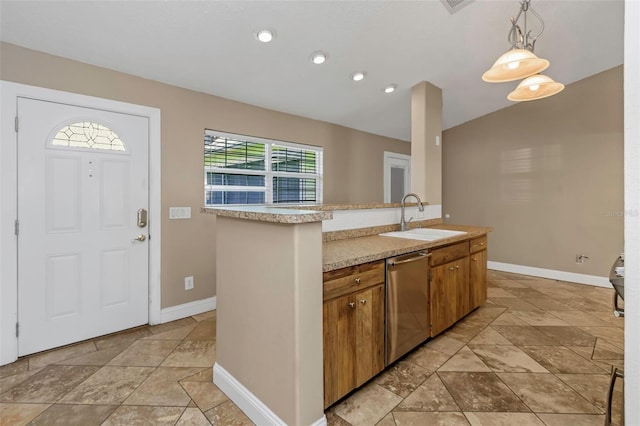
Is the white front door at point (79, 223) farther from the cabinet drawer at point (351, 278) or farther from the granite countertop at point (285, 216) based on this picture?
the cabinet drawer at point (351, 278)

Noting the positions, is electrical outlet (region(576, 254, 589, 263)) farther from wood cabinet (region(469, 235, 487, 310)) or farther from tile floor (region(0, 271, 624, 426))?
wood cabinet (region(469, 235, 487, 310))

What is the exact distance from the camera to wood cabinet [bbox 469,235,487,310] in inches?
117

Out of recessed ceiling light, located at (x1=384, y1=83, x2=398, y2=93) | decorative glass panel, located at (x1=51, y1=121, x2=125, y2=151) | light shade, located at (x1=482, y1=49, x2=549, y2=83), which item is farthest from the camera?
recessed ceiling light, located at (x1=384, y1=83, x2=398, y2=93)

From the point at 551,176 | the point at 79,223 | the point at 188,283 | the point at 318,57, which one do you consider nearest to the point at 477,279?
the point at 551,176

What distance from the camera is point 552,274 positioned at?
4.48 metres

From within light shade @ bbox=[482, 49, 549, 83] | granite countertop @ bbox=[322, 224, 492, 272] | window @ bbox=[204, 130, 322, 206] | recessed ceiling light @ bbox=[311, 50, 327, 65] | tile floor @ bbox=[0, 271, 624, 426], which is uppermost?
recessed ceiling light @ bbox=[311, 50, 327, 65]

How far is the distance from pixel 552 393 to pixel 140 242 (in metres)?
3.38

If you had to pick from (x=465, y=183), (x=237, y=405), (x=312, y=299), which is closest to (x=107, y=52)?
(x=312, y=299)

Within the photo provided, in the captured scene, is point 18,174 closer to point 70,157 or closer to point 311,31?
point 70,157

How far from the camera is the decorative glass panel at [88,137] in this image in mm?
2371

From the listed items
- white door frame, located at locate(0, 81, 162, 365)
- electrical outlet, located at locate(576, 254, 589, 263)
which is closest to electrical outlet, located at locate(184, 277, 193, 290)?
white door frame, located at locate(0, 81, 162, 365)

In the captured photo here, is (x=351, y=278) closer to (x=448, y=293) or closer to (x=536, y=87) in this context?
(x=448, y=293)

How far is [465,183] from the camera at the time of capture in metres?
5.41

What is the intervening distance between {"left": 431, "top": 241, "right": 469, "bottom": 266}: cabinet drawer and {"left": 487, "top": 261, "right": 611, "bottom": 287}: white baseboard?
268 cm
